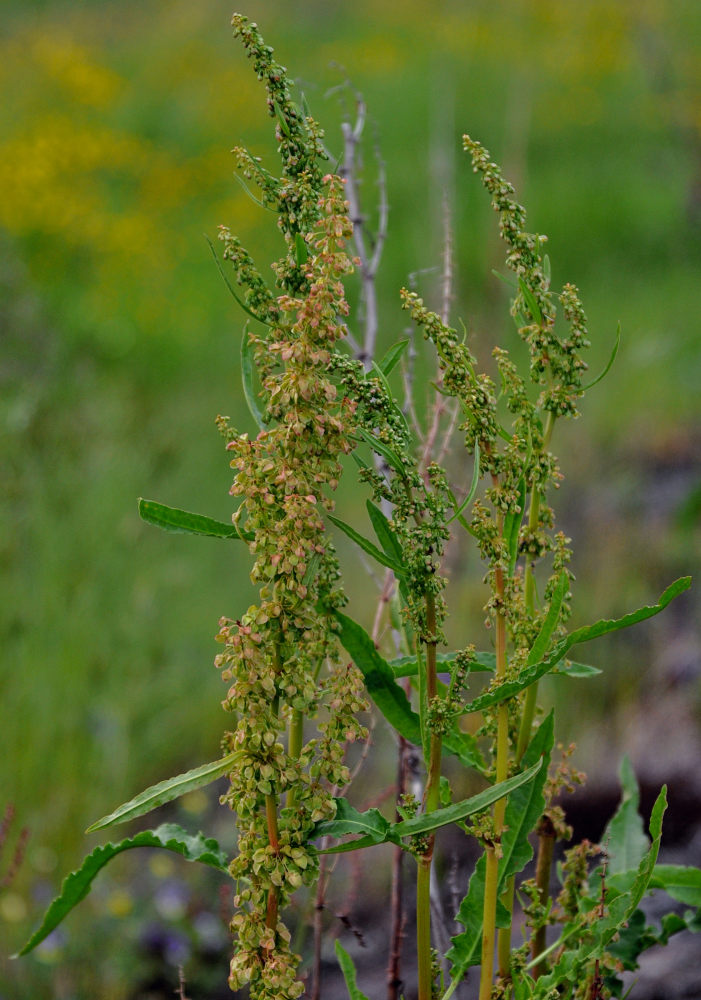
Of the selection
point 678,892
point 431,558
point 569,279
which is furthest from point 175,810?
point 569,279

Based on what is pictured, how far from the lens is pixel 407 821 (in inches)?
37.0

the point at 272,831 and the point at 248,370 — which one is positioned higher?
the point at 248,370

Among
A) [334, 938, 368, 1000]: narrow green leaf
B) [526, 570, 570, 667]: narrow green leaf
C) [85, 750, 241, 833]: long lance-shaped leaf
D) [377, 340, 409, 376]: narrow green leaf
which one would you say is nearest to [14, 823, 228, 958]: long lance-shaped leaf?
[85, 750, 241, 833]: long lance-shaped leaf

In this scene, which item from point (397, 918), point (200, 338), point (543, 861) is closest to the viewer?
point (543, 861)

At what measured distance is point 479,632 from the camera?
344cm

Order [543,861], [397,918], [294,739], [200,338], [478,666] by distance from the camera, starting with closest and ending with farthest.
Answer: [294,739]
[478,666]
[543,861]
[397,918]
[200,338]

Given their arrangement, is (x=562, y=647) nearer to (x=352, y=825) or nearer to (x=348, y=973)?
(x=352, y=825)

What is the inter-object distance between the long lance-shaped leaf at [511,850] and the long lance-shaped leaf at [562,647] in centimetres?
13

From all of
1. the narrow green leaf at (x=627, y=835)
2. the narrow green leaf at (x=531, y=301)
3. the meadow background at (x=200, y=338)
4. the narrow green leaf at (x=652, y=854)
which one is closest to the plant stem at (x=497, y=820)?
the narrow green leaf at (x=652, y=854)

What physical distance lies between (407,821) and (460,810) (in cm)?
5

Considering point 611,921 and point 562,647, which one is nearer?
point 562,647

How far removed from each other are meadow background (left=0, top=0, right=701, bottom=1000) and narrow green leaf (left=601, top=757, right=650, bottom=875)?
0.67 meters

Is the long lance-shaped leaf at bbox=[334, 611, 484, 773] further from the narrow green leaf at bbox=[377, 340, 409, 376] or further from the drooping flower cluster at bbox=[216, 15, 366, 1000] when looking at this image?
the narrow green leaf at bbox=[377, 340, 409, 376]

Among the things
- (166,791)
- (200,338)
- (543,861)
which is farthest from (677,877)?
(200,338)
